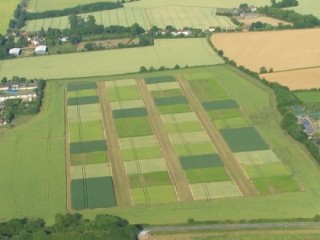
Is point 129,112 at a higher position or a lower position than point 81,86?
lower

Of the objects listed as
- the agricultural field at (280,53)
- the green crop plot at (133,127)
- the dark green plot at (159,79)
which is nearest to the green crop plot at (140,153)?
the green crop plot at (133,127)

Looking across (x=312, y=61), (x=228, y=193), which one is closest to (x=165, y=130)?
(x=228, y=193)

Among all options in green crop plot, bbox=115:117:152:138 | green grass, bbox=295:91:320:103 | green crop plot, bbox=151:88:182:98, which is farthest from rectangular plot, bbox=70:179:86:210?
green grass, bbox=295:91:320:103

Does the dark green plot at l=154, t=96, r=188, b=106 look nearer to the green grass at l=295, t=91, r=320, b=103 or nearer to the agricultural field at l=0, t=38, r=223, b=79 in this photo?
the agricultural field at l=0, t=38, r=223, b=79

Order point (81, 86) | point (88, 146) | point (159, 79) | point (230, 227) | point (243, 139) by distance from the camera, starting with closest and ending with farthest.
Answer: point (230, 227) → point (243, 139) → point (88, 146) → point (81, 86) → point (159, 79)

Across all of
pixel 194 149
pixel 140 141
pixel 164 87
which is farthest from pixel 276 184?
pixel 164 87

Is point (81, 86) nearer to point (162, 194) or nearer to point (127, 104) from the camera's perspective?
point (127, 104)
